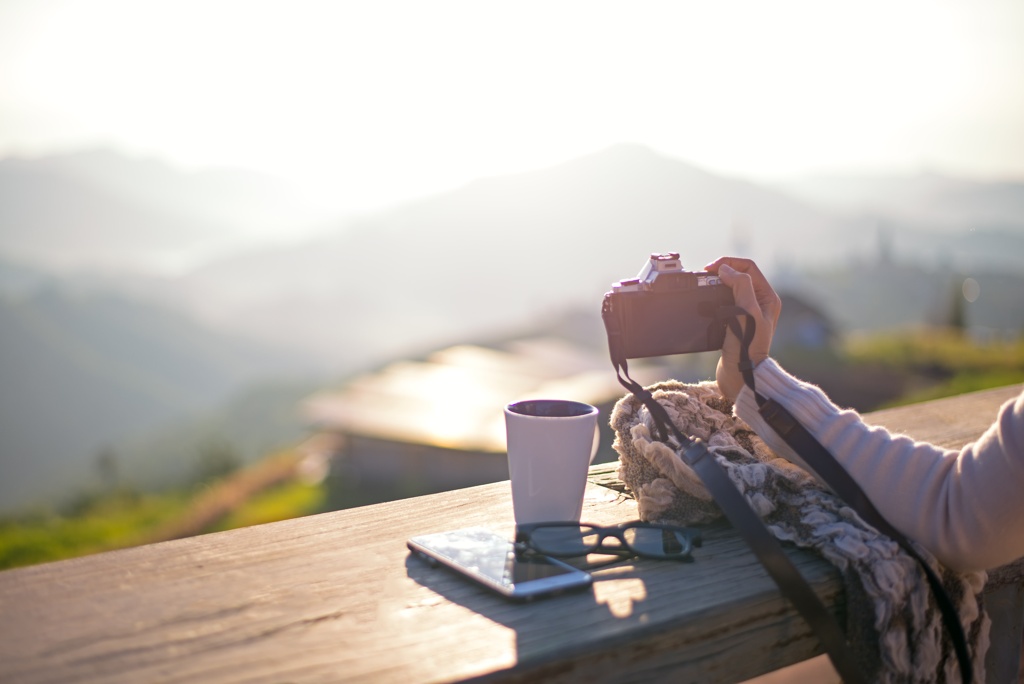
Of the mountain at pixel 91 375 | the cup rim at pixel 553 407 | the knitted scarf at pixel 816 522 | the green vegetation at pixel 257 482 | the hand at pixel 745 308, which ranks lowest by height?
the mountain at pixel 91 375

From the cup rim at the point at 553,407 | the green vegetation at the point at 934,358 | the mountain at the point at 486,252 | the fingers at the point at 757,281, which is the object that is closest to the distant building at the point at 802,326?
the green vegetation at the point at 934,358

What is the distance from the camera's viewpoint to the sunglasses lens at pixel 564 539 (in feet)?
3.28

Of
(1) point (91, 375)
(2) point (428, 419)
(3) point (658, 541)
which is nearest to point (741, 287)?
(3) point (658, 541)

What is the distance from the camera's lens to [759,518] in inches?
39.4

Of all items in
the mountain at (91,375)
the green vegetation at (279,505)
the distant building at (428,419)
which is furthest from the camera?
the mountain at (91,375)

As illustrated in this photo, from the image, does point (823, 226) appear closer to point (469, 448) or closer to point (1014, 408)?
point (469, 448)

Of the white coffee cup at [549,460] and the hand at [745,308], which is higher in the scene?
the hand at [745,308]

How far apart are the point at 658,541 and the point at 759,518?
0.44 feet

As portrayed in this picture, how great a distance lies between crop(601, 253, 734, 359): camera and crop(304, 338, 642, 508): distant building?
7824 millimetres

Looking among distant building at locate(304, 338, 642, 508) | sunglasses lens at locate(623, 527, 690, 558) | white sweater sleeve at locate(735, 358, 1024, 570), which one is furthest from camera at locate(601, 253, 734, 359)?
distant building at locate(304, 338, 642, 508)

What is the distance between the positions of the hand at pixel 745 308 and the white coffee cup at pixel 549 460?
27cm

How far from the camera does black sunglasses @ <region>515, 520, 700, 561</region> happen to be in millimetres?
1010

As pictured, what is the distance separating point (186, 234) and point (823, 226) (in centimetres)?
2959

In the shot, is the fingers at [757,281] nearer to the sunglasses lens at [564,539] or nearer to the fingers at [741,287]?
the fingers at [741,287]
